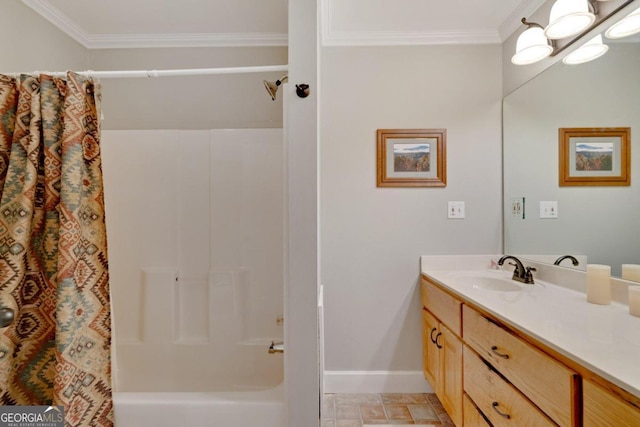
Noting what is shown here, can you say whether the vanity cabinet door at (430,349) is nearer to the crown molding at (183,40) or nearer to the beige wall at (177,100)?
the beige wall at (177,100)

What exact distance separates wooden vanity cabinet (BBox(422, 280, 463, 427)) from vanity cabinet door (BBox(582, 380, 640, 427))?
720mm

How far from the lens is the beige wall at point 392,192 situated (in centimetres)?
210

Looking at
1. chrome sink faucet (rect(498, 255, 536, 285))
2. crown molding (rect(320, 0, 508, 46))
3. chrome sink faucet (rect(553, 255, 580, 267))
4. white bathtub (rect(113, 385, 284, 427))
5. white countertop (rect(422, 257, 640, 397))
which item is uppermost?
crown molding (rect(320, 0, 508, 46))

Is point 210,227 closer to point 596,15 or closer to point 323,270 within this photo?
point 323,270

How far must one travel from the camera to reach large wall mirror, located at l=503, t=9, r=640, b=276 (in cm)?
128

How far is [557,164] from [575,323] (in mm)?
1044

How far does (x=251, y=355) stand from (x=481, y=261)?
1688mm

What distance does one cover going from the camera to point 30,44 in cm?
177

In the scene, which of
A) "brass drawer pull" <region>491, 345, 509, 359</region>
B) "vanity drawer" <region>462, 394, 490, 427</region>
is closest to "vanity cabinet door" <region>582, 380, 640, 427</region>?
"brass drawer pull" <region>491, 345, 509, 359</region>

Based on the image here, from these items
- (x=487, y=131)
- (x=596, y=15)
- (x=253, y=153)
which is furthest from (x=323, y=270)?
(x=596, y=15)

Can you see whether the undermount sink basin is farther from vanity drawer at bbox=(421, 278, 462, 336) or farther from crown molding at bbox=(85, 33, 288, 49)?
crown molding at bbox=(85, 33, 288, 49)

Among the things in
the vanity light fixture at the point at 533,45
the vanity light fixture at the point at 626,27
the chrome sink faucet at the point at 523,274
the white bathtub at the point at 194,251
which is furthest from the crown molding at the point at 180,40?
the chrome sink faucet at the point at 523,274

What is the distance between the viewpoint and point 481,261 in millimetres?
2092

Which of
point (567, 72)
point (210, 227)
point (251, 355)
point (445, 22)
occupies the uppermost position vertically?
point (445, 22)
